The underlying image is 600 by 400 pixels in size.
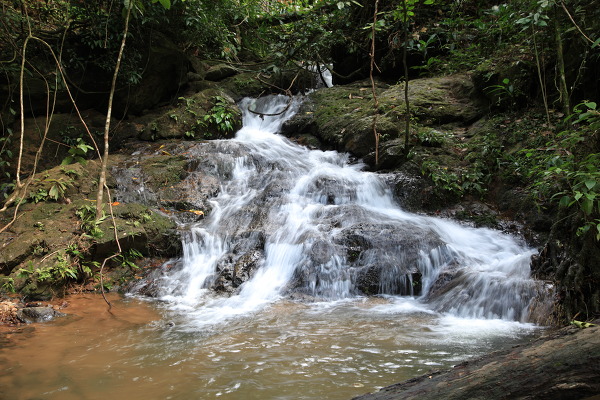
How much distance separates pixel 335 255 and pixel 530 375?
4184mm

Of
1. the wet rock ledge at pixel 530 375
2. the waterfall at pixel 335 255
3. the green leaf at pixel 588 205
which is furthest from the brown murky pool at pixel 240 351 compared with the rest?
the green leaf at pixel 588 205

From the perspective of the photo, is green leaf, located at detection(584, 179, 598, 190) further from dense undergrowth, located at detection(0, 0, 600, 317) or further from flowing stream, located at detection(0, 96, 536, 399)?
flowing stream, located at detection(0, 96, 536, 399)

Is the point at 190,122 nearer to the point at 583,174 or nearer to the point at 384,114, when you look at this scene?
the point at 384,114

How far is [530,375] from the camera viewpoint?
5.43ft

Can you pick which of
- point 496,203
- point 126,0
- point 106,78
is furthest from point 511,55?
point 106,78

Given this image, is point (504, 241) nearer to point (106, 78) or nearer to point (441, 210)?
point (441, 210)

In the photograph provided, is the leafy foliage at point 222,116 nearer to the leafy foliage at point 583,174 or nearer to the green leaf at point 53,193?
the green leaf at point 53,193

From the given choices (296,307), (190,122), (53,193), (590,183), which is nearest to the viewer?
(590,183)

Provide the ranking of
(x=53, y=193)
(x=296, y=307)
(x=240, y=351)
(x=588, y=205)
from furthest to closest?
(x=53, y=193) < (x=296, y=307) < (x=240, y=351) < (x=588, y=205)

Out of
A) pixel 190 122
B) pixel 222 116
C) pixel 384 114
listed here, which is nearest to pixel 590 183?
pixel 384 114

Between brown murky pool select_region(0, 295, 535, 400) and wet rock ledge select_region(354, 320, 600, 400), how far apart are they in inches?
39.7

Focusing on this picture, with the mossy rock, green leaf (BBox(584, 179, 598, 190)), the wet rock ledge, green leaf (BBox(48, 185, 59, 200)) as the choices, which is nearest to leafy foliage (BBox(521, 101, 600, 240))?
green leaf (BBox(584, 179, 598, 190))

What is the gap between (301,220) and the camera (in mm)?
6762

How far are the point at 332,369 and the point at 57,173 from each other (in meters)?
6.20
